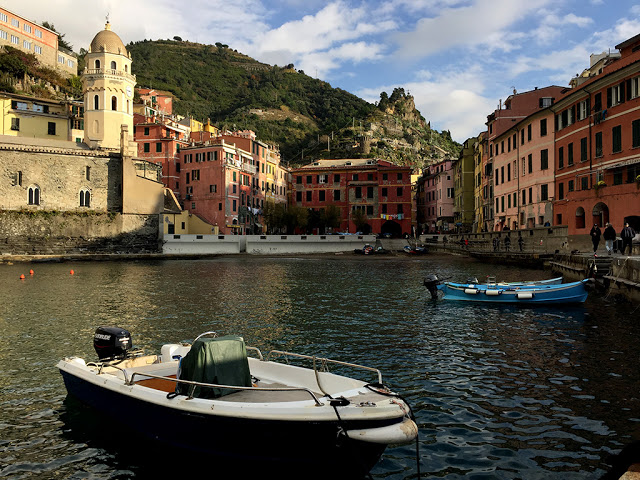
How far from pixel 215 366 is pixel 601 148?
38.4m

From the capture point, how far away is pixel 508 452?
311 inches

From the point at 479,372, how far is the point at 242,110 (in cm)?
15948

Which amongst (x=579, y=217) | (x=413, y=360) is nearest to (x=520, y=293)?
(x=413, y=360)

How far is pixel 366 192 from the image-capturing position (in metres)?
84.5

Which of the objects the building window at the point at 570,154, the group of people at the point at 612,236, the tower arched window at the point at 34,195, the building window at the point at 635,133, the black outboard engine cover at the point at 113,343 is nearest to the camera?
the black outboard engine cover at the point at 113,343

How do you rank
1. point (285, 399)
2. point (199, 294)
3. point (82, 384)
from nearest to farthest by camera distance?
1. point (285, 399)
2. point (82, 384)
3. point (199, 294)

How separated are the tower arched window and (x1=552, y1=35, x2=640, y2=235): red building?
64876 mm

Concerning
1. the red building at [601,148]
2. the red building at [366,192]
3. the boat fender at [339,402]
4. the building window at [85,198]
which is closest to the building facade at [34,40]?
the building window at [85,198]

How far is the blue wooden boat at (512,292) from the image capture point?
74.0 feet

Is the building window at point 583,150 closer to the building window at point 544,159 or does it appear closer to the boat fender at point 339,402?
the building window at point 544,159

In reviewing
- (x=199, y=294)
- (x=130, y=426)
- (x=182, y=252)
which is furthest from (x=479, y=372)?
(x=182, y=252)

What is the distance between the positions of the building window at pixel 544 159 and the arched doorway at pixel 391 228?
1502 inches

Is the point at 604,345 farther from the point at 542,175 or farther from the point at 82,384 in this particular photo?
the point at 542,175

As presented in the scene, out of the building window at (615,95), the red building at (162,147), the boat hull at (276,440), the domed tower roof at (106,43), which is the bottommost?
the boat hull at (276,440)
